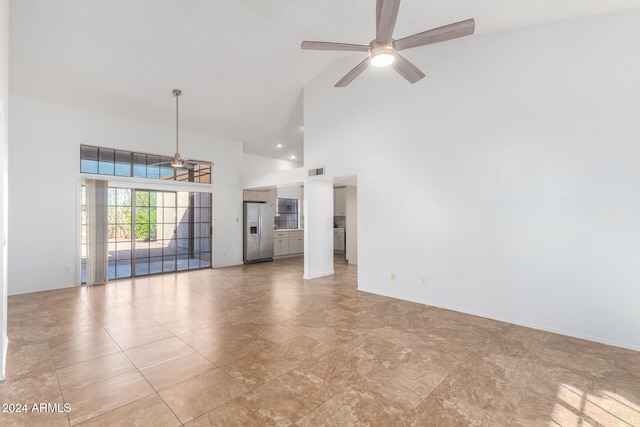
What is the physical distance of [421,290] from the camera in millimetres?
4695

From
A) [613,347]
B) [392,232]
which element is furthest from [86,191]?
[613,347]

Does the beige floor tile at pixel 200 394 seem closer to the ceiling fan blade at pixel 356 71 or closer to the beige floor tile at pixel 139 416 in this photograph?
the beige floor tile at pixel 139 416

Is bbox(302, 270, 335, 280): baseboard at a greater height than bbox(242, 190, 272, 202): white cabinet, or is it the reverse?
bbox(242, 190, 272, 202): white cabinet

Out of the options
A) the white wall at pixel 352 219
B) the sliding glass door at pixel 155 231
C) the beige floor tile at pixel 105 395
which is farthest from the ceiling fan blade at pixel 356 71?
the sliding glass door at pixel 155 231

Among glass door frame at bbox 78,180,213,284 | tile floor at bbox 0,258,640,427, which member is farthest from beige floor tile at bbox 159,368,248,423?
glass door frame at bbox 78,180,213,284

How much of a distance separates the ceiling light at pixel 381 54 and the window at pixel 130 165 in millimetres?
4242

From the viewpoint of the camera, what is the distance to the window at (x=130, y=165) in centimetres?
605

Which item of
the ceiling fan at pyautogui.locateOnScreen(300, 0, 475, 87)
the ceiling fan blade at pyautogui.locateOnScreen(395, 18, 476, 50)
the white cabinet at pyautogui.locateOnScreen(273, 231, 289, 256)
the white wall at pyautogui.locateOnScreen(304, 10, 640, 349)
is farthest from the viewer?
the white cabinet at pyautogui.locateOnScreen(273, 231, 289, 256)

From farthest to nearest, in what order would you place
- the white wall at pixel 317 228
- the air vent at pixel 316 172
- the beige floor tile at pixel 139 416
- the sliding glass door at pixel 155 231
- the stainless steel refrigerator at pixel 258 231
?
1. the stainless steel refrigerator at pixel 258 231
2. the sliding glass door at pixel 155 231
3. the white wall at pixel 317 228
4. the air vent at pixel 316 172
5. the beige floor tile at pixel 139 416

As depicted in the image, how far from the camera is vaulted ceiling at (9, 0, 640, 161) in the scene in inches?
146

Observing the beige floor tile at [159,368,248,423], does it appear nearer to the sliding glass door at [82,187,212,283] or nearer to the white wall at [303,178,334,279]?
the white wall at [303,178,334,279]

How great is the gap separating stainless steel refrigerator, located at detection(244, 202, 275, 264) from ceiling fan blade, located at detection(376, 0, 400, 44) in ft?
21.9

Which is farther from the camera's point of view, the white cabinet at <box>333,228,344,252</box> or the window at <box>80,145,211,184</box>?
the white cabinet at <box>333,228,344,252</box>

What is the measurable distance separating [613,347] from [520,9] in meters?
3.92
